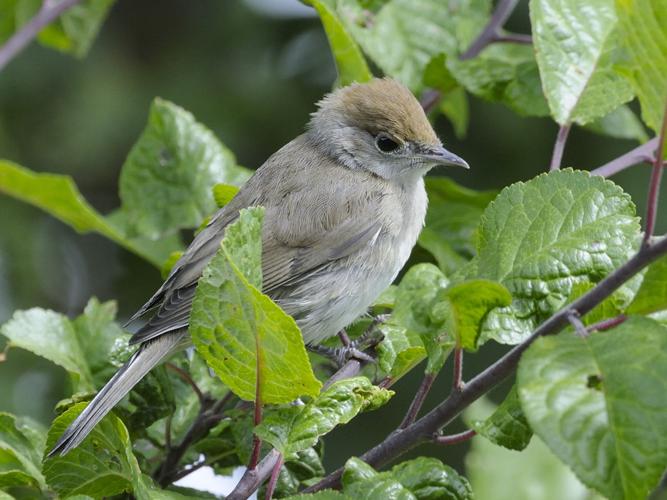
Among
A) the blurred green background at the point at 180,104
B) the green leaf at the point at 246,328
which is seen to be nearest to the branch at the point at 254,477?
the green leaf at the point at 246,328

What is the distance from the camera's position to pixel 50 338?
276cm

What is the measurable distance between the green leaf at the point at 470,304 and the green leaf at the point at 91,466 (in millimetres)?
779

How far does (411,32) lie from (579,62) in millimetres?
754

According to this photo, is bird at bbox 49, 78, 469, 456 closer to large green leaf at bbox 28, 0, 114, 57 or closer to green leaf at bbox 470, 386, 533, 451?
large green leaf at bbox 28, 0, 114, 57

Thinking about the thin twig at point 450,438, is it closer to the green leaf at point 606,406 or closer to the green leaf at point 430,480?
the green leaf at point 430,480

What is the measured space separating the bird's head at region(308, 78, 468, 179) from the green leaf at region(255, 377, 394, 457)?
67.4 inches

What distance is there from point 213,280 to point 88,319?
1.14 metres

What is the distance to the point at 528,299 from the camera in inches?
82.6

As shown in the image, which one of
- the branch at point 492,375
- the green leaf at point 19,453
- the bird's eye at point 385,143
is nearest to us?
the branch at point 492,375

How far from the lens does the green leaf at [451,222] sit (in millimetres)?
3260

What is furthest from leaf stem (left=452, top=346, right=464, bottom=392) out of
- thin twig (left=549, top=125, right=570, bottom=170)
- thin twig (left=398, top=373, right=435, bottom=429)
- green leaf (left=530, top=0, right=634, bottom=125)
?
green leaf (left=530, top=0, right=634, bottom=125)

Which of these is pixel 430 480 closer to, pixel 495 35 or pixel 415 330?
pixel 415 330

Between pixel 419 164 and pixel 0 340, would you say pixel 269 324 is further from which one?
pixel 0 340

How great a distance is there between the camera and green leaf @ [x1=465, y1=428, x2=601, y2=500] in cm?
192
